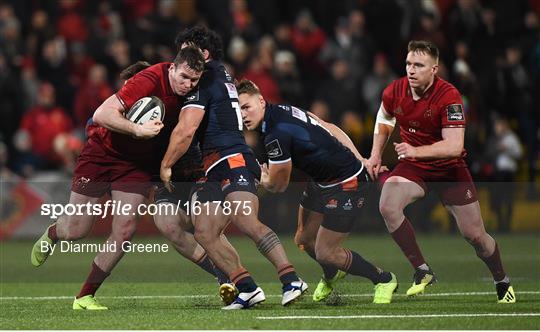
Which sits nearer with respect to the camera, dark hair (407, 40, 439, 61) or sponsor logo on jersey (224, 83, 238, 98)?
sponsor logo on jersey (224, 83, 238, 98)

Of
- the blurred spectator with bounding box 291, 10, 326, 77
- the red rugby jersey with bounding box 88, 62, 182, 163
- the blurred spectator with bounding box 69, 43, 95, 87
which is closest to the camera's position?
the red rugby jersey with bounding box 88, 62, 182, 163

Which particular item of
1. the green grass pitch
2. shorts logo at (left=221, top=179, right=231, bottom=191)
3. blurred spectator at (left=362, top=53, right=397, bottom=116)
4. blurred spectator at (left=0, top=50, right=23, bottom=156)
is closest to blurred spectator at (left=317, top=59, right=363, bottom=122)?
blurred spectator at (left=362, top=53, right=397, bottom=116)

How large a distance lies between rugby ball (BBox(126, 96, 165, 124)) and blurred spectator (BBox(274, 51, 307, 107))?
9.57 m

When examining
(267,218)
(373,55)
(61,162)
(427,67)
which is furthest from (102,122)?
(373,55)

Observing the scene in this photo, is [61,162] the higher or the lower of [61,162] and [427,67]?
the lower

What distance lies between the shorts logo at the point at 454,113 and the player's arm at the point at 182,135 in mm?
2241

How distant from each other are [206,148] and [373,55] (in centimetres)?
1080

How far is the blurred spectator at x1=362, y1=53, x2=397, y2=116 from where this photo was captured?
2041 cm

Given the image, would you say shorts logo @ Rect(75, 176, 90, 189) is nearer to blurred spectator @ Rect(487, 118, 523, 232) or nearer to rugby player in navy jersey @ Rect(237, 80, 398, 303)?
rugby player in navy jersey @ Rect(237, 80, 398, 303)

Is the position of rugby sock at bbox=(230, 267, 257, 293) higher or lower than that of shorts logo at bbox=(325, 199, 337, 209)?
lower

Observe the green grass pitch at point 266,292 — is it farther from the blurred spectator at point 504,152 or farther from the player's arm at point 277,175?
the blurred spectator at point 504,152

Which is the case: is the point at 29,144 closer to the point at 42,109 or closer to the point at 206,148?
the point at 42,109

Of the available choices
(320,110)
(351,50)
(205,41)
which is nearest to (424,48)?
(205,41)

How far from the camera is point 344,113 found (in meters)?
20.3
